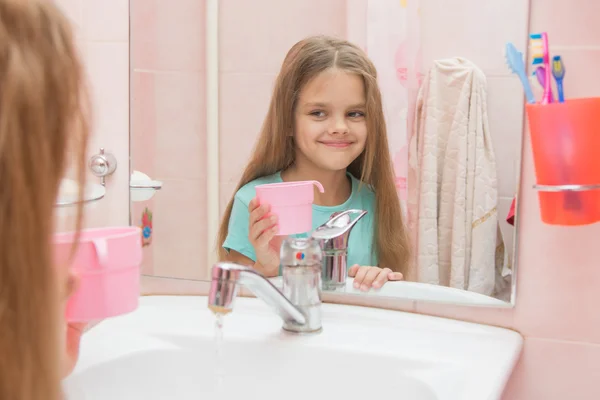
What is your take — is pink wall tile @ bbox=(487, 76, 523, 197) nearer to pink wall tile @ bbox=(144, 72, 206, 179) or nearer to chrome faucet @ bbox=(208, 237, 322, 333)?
chrome faucet @ bbox=(208, 237, 322, 333)

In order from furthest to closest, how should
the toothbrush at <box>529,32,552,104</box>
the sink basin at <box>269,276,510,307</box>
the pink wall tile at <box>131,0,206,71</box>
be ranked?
the pink wall tile at <box>131,0,206,71</box>
the sink basin at <box>269,276,510,307</box>
the toothbrush at <box>529,32,552,104</box>

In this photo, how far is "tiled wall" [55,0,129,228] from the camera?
3.70 feet

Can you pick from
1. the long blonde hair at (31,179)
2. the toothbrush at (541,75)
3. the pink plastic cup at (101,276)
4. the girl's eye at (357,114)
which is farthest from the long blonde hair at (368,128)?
the long blonde hair at (31,179)

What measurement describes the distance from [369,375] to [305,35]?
497 millimetres

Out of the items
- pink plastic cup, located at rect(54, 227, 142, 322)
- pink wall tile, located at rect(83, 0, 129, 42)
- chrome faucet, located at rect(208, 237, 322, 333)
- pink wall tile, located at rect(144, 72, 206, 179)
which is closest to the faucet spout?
chrome faucet, located at rect(208, 237, 322, 333)

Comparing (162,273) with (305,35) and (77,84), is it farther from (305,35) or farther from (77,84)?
(77,84)

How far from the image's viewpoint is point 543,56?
85cm

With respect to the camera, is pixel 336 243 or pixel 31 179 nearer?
pixel 31 179

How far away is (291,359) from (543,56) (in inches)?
20.0

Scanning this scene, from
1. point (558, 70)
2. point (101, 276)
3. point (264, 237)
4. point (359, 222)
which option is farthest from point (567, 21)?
point (101, 276)

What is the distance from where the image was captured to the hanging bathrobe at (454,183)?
3.11 feet

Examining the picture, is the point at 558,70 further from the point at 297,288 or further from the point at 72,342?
the point at 72,342

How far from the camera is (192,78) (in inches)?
43.3

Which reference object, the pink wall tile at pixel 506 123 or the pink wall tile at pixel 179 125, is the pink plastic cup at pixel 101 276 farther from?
the pink wall tile at pixel 506 123
